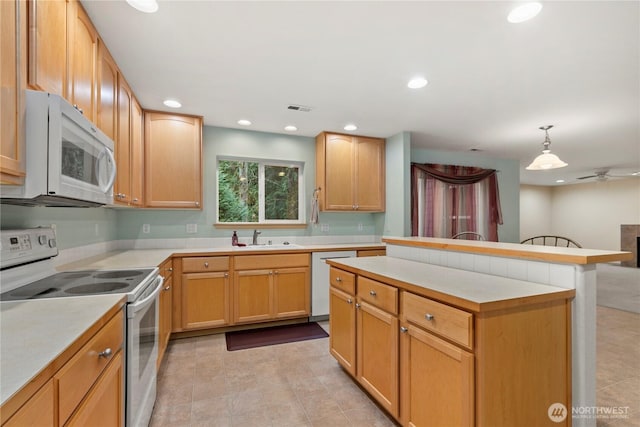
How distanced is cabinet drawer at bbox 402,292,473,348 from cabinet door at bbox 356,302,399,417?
0.54 feet

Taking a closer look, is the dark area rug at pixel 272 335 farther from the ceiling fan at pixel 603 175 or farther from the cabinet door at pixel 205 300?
the ceiling fan at pixel 603 175

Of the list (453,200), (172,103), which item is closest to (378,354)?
→ (172,103)

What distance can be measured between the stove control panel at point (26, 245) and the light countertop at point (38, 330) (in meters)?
0.31

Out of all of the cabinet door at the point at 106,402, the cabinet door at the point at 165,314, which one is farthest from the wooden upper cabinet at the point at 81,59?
the cabinet door at the point at 165,314

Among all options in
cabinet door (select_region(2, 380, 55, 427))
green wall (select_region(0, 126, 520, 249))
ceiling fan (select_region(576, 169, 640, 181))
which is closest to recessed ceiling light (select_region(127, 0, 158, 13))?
green wall (select_region(0, 126, 520, 249))

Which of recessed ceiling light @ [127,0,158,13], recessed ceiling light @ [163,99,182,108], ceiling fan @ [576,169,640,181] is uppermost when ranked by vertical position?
recessed ceiling light @ [127,0,158,13]

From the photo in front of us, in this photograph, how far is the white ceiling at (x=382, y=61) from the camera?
1693mm

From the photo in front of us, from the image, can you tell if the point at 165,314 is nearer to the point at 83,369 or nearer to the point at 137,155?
the point at 137,155

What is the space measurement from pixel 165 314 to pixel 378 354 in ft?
5.86

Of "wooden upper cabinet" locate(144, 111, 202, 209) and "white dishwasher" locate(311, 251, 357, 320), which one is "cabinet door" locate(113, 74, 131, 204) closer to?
"wooden upper cabinet" locate(144, 111, 202, 209)

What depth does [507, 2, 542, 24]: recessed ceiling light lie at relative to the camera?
1.61 m

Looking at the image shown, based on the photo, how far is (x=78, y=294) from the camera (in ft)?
4.50

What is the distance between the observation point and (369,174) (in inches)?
160

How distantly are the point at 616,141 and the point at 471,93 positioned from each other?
134 inches
